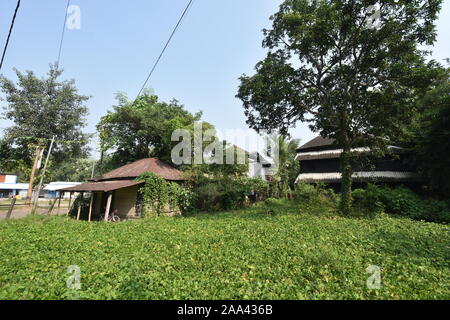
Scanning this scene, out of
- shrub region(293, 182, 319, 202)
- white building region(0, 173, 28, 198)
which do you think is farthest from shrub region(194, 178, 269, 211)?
white building region(0, 173, 28, 198)

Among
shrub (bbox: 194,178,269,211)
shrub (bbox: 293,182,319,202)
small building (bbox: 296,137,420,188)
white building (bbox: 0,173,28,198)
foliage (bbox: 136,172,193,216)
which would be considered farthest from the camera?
white building (bbox: 0,173,28,198)

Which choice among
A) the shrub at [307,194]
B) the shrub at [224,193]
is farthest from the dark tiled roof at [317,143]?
the shrub at [224,193]

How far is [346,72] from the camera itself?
10.7 m

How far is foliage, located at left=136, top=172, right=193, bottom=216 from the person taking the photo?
43.3 feet

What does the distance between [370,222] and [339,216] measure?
1667 mm

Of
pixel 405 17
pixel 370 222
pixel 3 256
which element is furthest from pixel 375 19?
pixel 3 256

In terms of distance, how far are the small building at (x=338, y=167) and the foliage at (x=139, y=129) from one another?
12.0m

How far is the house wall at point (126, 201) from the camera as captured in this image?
1407 centimetres

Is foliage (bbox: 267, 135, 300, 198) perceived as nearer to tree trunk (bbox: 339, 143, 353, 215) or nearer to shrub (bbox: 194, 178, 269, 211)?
shrub (bbox: 194, 178, 269, 211)

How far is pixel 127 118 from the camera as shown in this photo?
65.3ft

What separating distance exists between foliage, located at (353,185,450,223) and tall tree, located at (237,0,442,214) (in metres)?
2.09

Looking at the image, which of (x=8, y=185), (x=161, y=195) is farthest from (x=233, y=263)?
(x=8, y=185)

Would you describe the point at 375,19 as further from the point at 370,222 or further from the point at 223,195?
the point at 223,195

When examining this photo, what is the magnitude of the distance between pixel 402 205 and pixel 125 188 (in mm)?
17544
